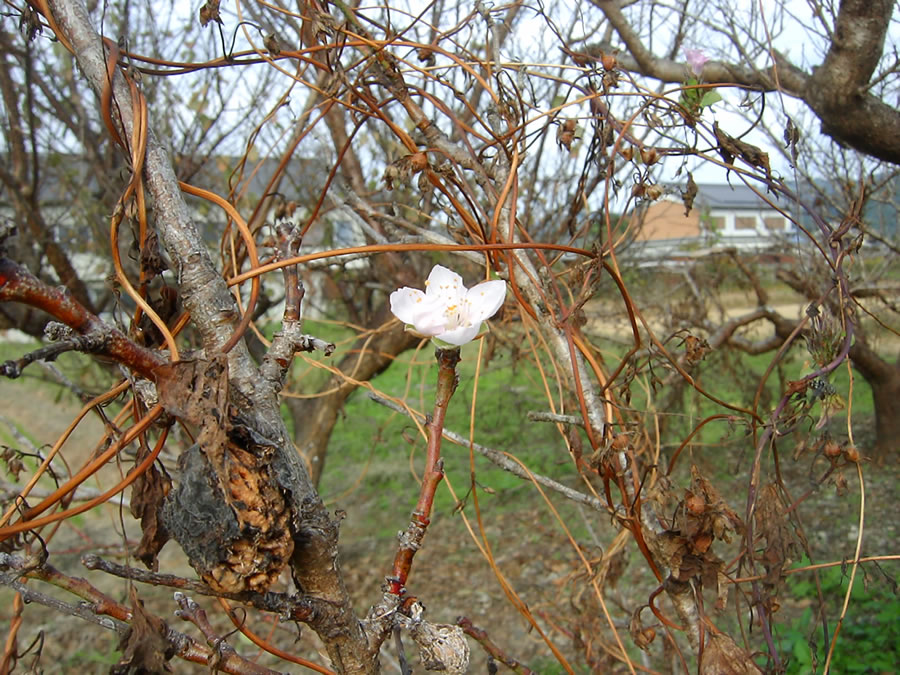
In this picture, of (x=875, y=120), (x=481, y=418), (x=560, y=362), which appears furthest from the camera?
(x=481, y=418)

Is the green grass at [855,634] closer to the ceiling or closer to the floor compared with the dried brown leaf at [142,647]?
closer to the floor

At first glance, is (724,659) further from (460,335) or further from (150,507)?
(150,507)

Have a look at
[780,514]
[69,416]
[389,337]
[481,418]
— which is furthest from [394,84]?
[69,416]

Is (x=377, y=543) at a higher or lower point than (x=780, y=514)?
lower

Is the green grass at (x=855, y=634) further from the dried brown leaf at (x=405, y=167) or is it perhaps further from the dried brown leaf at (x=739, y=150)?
the dried brown leaf at (x=405, y=167)

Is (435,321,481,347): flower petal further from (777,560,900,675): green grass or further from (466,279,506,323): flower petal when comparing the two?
(777,560,900,675): green grass

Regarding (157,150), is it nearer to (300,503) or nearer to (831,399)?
(300,503)

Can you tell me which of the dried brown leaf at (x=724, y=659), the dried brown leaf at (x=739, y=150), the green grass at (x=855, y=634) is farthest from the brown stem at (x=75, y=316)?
the green grass at (x=855, y=634)
